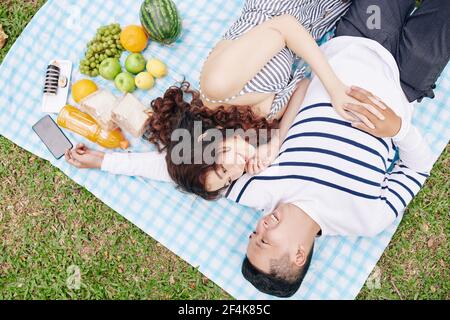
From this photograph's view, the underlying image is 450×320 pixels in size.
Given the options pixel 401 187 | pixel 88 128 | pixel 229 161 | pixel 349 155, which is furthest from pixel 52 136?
pixel 401 187

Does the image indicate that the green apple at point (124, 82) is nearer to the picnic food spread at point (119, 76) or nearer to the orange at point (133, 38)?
the picnic food spread at point (119, 76)

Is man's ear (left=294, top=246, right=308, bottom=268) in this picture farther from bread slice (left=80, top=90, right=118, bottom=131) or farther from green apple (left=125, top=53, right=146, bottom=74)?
green apple (left=125, top=53, right=146, bottom=74)

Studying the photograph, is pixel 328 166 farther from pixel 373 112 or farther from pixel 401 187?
pixel 401 187

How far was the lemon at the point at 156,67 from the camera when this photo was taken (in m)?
2.85

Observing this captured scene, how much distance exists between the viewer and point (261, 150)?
2479 millimetres

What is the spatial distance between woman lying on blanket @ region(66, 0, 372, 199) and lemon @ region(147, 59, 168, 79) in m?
0.29

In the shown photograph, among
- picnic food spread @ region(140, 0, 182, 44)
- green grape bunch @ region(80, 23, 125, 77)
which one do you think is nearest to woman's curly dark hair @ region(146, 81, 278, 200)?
picnic food spread @ region(140, 0, 182, 44)

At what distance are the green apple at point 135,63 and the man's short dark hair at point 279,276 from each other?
1.40 meters

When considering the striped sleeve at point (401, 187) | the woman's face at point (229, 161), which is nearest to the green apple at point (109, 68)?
the woman's face at point (229, 161)

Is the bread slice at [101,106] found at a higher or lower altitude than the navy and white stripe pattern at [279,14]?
lower

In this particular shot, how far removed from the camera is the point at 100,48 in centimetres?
284
